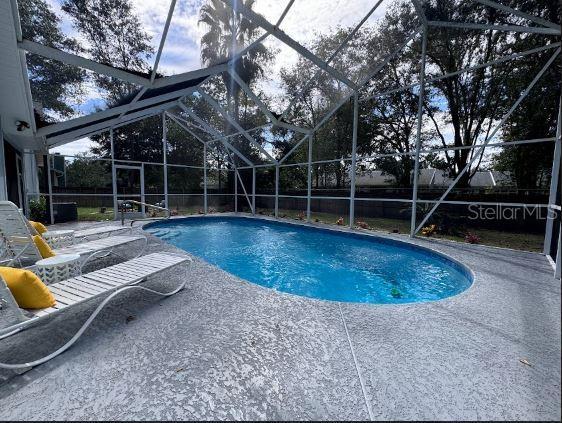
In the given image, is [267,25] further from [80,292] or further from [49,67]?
[49,67]

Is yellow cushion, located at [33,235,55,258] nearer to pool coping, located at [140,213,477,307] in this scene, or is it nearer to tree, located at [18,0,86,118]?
pool coping, located at [140,213,477,307]

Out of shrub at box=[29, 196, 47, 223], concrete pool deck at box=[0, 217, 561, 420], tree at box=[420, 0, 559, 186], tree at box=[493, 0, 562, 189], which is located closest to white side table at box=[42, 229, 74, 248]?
concrete pool deck at box=[0, 217, 561, 420]

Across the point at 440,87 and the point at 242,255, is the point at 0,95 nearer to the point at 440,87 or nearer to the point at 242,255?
the point at 242,255

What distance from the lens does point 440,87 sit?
39.2 ft

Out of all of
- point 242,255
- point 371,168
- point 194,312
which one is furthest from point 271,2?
point 371,168

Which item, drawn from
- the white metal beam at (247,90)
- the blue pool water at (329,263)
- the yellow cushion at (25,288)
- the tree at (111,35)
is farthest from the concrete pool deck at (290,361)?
the tree at (111,35)

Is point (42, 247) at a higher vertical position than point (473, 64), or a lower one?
lower

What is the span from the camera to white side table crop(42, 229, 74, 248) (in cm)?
429

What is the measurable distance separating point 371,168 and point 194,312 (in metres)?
15.2

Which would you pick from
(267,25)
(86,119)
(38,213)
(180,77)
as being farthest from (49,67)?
(267,25)

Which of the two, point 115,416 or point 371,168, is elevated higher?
point 371,168

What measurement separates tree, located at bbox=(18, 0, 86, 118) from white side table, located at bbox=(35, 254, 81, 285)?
14661 millimetres

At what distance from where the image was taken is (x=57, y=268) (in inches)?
115

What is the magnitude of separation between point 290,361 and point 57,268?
2.92 metres
